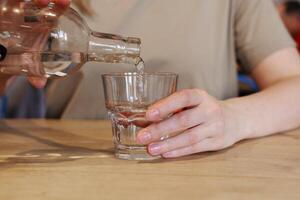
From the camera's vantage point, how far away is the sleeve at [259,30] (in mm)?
1224

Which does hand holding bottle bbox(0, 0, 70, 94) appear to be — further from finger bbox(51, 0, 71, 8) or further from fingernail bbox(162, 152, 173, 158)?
fingernail bbox(162, 152, 173, 158)

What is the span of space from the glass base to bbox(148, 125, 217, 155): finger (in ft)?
0.05

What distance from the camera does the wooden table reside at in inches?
23.4

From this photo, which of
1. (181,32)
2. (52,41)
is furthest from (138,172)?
(181,32)

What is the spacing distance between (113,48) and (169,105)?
15 cm

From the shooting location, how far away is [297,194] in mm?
594

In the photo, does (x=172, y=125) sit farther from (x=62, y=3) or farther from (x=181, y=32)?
(x=181, y=32)

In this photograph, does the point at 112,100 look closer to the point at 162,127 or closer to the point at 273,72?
the point at 162,127

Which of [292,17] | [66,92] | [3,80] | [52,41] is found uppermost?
[52,41]

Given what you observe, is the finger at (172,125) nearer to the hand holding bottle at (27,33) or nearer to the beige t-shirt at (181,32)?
the hand holding bottle at (27,33)

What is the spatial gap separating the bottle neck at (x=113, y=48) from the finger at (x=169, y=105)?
11 centimetres

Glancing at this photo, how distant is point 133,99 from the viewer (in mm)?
770

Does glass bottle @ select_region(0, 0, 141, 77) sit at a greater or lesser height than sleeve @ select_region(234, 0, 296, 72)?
greater

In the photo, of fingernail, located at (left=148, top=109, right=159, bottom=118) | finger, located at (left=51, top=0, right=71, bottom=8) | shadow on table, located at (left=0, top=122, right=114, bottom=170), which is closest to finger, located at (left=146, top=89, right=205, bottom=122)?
fingernail, located at (left=148, top=109, right=159, bottom=118)
